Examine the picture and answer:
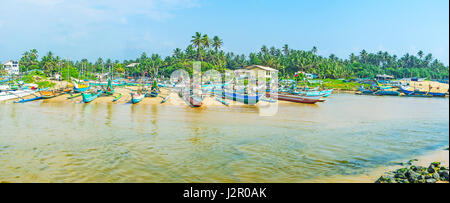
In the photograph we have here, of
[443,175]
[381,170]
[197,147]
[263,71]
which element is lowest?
[381,170]

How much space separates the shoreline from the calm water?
37 cm

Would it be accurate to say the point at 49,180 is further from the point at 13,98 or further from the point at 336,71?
the point at 336,71

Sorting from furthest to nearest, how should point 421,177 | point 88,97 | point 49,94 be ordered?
point 49,94
point 88,97
point 421,177

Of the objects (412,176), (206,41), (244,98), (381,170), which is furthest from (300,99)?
(206,41)

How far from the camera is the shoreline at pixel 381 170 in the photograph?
8.65m

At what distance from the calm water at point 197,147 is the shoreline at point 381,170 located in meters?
0.37

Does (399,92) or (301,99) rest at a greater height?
(399,92)

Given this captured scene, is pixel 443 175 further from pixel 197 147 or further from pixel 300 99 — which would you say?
pixel 300 99

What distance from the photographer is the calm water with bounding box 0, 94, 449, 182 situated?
29.9ft

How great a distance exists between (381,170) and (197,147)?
662 cm

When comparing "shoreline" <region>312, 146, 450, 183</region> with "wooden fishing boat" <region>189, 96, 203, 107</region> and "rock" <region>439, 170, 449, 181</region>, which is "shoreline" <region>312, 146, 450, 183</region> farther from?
"wooden fishing boat" <region>189, 96, 203, 107</region>

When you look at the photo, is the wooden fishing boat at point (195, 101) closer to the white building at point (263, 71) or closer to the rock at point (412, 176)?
the rock at point (412, 176)

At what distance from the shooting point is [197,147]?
40.5ft

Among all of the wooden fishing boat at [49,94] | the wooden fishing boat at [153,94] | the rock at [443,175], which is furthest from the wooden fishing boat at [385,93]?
the rock at [443,175]
